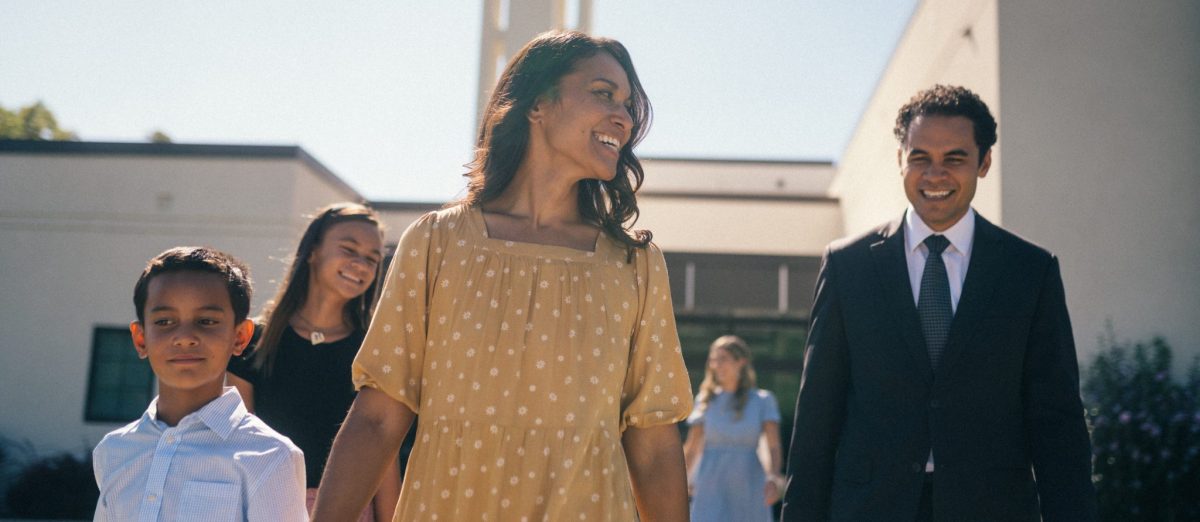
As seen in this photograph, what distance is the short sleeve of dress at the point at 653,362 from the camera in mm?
2326

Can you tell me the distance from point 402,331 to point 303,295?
175cm

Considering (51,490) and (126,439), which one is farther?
(51,490)

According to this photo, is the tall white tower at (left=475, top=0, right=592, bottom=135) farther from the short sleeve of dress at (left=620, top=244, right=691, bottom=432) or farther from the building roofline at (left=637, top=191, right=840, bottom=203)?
the short sleeve of dress at (left=620, top=244, right=691, bottom=432)

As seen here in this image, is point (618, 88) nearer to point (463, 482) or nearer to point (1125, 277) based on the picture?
point (463, 482)

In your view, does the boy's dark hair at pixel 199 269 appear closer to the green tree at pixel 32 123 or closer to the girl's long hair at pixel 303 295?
the girl's long hair at pixel 303 295

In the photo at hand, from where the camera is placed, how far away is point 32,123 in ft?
90.3

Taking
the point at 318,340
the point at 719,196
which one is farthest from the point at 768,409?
the point at 719,196

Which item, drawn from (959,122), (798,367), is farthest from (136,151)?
(959,122)

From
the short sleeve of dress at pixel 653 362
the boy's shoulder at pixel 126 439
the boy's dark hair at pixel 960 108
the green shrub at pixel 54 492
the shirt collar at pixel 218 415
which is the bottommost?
the green shrub at pixel 54 492

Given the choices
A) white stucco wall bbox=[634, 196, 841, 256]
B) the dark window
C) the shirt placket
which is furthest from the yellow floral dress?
white stucco wall bbox=[634, 196, 841, 256]

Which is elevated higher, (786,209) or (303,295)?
(786,209)

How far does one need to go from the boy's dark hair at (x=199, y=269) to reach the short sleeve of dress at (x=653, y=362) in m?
1.06

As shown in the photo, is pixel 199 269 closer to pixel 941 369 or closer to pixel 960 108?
pixel 941 369

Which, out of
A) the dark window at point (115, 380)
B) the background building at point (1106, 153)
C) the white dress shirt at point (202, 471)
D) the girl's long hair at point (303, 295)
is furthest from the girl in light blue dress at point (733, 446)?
the dark window at point (115, 380)
